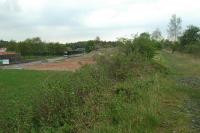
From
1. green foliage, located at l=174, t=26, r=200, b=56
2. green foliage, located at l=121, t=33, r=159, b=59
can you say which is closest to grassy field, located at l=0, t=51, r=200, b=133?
green foliage, located at l=121, t=33, r=159, b=59

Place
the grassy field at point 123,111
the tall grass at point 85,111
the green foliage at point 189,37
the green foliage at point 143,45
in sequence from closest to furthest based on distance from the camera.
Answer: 1. the tall grass at point 85,111
2. the grassy field at point 123,111
3. the green foliage at point 143,45
4. the green foliage at point 189,37

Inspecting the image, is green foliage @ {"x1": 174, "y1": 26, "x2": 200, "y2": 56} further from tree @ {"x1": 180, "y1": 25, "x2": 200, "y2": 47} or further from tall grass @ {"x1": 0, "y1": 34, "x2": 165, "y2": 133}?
tall grass @ {"x1": 0, "y1": 34, "x2": 165, "y2": 133}

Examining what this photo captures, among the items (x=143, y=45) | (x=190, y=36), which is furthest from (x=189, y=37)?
(x=143, y=45)

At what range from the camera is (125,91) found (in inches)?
524

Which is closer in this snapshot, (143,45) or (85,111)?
(85,111)

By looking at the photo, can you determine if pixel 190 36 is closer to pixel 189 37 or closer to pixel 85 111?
pixel 189 37

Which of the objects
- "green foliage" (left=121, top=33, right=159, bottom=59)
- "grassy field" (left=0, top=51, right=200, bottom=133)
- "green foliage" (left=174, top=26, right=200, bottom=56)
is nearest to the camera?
"grassy field" (left=0, top=51, right=200, bottom=133)

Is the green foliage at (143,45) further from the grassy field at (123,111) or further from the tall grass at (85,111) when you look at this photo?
the tall grass at (85,111)

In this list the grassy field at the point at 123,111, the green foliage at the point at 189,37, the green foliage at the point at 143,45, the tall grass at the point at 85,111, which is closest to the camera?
the tall grass at the point at 85,111

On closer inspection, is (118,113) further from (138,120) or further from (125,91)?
(125,91)

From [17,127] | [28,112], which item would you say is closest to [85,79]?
[28,112]

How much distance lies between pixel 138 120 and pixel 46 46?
126 m

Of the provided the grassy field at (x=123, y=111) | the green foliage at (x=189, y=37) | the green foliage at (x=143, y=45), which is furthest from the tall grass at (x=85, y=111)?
the green foliage at (x=189, y=37)

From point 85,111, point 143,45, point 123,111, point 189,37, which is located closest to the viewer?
point 85,111
